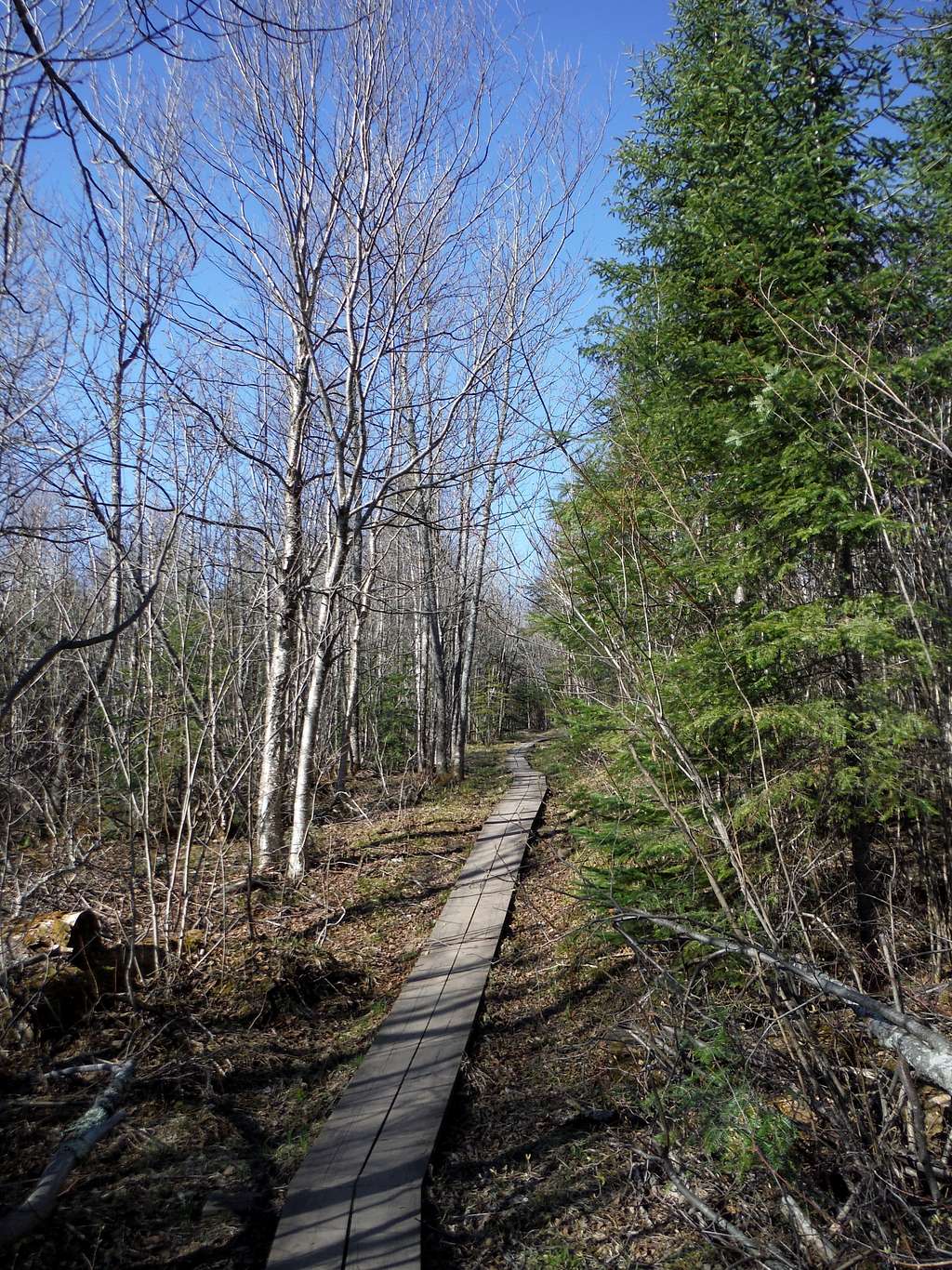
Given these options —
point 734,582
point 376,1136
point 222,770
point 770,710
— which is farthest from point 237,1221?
point 734,582

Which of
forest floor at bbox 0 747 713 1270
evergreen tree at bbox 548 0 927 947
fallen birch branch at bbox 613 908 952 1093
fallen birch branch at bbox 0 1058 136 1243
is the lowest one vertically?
forest floor at bbox 0 747 713 1270

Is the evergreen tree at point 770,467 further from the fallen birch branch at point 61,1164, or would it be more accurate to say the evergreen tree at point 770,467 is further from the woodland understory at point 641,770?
the fallen birch branch at point 61,1164

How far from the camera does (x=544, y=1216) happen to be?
10.2 feet

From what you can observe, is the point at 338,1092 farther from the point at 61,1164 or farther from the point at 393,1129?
the point at 61,1164

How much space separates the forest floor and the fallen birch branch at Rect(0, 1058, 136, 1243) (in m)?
0.28

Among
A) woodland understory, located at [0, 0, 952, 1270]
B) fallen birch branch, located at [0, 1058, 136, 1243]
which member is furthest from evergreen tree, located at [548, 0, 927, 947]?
fallen birch branch, located at [0, 1058, 136, 1243]

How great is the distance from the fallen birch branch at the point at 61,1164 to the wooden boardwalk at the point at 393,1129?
763 mm

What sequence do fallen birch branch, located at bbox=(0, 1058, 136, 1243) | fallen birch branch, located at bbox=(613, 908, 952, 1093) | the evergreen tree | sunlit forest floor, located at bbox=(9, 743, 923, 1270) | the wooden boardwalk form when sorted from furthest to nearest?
the evergreen tree < sunlit forest floor, located at bbox=(9, 743, 923, 1270) < the wooden boardwalk < fallen birch branch, located at bbox=(0, 1058, 136, 1243) < fallen birch branch, located at bbox=(613, 908, 952, 1093)

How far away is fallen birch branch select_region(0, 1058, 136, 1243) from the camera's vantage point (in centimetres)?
238

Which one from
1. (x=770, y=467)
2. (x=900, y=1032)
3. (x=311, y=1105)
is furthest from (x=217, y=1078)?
(x=770, y=467)

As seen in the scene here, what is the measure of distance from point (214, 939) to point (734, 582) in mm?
4225

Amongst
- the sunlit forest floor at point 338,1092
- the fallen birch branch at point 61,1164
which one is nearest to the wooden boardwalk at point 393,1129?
the sunlit forest floor at point 338,1092

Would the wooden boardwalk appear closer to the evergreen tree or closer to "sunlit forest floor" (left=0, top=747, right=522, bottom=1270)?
"sunlit forest floor" (left=0, top=747, right=522, bottom=1270)

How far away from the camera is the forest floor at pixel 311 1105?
2.87 m
